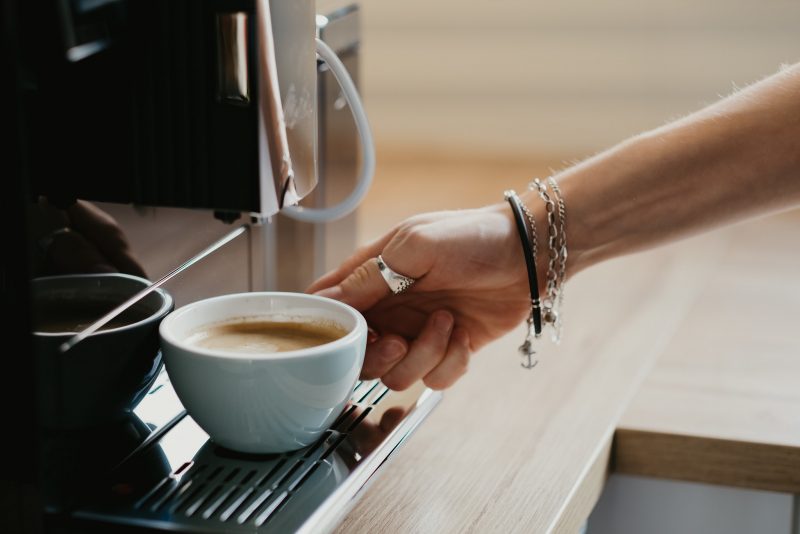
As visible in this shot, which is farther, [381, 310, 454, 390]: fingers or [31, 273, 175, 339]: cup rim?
[381, 310, 454, 390]: fingers

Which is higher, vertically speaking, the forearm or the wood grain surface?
the forearm

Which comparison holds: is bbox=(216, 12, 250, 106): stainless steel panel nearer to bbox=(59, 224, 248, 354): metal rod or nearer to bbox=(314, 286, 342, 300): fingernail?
bbox=(59, 224, 248, 354): metal rod

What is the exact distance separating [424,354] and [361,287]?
0.22ft

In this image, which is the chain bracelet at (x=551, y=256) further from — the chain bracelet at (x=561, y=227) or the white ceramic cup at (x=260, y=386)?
the white ceramic cup at (x=260, y=386)

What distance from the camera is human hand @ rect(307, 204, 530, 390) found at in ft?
2.48

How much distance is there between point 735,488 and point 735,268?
0.47 m

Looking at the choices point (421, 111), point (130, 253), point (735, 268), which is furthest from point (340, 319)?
point (421, 111)

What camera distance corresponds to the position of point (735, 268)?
123 centimetres

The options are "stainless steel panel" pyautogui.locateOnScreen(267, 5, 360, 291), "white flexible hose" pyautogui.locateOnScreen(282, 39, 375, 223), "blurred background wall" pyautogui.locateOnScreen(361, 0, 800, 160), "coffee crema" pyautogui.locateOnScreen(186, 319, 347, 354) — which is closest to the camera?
"coffee crema" pyautogui.locateOnScreen(186, 319, 347, 354)

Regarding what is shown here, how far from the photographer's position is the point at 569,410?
0.84 meters

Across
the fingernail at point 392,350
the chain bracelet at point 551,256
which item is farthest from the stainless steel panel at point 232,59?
the chain bracelet at point 551,256

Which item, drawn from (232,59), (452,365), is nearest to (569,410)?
(452,365)

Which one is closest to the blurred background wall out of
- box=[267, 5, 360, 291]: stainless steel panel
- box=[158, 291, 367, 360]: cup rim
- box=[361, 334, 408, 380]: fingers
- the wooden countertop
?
the wooden countertop

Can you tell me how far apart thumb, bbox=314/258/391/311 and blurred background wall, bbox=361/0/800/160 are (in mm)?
1340
